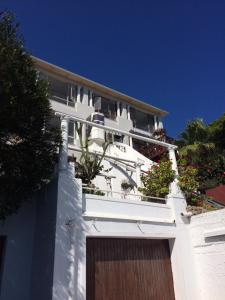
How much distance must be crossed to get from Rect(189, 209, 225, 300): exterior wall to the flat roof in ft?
46.9

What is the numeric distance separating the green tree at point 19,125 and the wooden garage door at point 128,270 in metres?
2.54

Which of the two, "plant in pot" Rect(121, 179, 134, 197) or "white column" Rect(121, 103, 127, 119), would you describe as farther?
"white column" Rect(121, 103, 127, 119)

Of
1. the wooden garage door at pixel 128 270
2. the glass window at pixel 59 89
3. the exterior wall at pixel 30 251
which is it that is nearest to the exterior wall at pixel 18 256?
the exterior wall at pixel 30 251

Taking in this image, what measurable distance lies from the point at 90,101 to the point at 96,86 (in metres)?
1.53

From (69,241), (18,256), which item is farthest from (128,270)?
(18,256)

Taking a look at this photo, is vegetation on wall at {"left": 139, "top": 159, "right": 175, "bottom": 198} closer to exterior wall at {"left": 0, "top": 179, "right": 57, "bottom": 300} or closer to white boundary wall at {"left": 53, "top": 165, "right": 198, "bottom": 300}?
white boundary wall at {"left": 53, "top": 165, "right": 198, "bottom": 300}

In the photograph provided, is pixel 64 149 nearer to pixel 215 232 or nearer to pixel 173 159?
pixel 173 159

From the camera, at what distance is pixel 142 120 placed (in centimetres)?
2745

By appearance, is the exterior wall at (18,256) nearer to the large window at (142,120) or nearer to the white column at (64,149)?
the white column at (64,149)

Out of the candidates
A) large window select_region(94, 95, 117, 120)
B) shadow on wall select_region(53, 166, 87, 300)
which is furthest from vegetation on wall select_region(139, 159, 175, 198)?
large window select_region(94, 95, 117, 120)

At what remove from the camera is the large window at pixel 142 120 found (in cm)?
2566

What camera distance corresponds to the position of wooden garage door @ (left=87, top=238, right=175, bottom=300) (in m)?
7.64

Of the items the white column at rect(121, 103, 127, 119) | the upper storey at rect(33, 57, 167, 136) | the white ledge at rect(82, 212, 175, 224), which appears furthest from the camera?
the white column at rect(121, 103, 127, 119)

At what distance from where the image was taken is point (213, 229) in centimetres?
886
